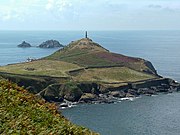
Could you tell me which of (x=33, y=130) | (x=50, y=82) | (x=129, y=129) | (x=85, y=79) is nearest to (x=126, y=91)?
(x=85, y=79)

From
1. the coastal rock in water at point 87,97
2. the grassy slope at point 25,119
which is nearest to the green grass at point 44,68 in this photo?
the coastal rock in water at point 87,97

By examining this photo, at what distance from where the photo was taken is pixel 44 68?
525 ft

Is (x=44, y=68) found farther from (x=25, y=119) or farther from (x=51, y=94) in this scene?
(x=25, y=119)

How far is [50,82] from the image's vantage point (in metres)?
135

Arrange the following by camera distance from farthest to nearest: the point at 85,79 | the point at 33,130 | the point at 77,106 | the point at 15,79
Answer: the point at 85,79, the point at 15,79, the point at 77,106, the point at 33,130

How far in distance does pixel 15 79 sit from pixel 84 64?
49.5 meters

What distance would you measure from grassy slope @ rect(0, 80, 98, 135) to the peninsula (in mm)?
102876

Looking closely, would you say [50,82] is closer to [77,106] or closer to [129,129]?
[77,106]

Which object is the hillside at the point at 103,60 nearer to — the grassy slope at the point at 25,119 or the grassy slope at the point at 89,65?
the grassy slope at the point at 89,65

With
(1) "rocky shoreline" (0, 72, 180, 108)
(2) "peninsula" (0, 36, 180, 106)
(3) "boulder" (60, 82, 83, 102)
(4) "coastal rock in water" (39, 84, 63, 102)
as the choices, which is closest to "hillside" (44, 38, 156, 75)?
(2) "peninsula" (0, 36, 180, 106)

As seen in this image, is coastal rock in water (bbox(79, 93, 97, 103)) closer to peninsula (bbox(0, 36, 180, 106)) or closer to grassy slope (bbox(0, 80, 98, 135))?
peninsula (bbox(0, 36, 180, 106))

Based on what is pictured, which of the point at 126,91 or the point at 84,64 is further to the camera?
the point at 84,64

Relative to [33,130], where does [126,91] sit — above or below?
below

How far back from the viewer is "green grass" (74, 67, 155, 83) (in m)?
147
